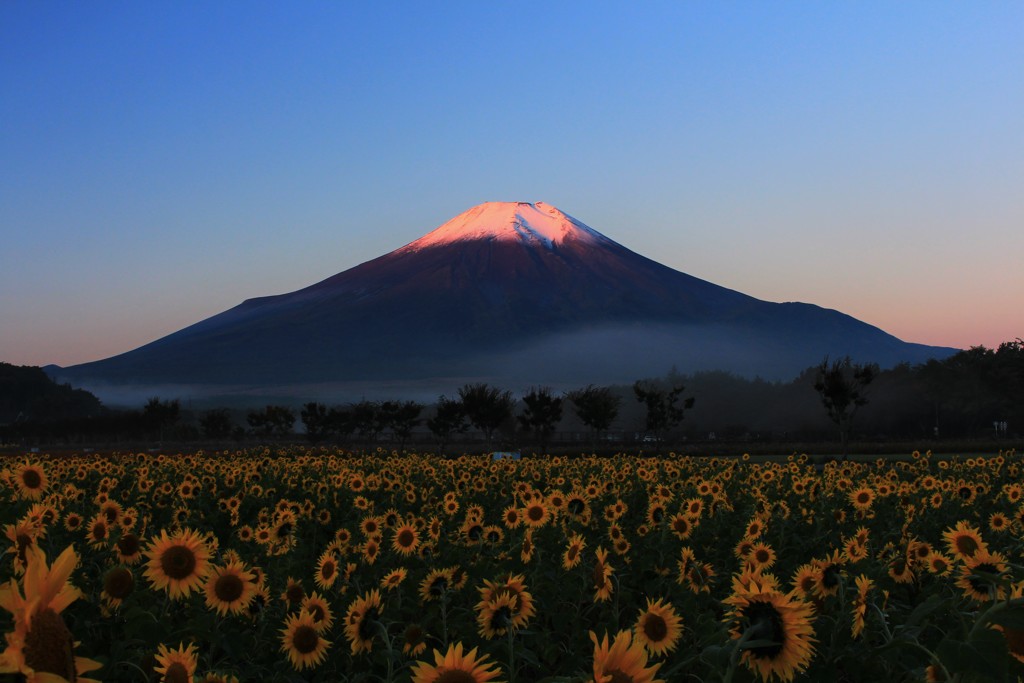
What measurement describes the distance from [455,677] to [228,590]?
314 centimetres

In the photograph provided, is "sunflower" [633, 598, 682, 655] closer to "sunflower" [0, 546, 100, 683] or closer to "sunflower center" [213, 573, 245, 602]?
"sunflower center" [213, 573, 245, 602]

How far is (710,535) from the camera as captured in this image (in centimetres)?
952

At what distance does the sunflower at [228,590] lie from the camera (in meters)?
5.08

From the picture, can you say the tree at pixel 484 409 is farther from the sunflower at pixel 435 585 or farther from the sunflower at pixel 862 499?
the sunflower at pixel 435 585

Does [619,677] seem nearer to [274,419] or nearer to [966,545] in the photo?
[966,545]

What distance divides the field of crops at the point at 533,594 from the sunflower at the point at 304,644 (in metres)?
0.01

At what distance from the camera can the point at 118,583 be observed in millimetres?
5023

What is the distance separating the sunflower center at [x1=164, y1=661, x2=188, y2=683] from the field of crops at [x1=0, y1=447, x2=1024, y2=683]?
1 centimetres

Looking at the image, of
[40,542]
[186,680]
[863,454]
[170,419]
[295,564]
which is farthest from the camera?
[170,419]

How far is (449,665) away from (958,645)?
1.28m

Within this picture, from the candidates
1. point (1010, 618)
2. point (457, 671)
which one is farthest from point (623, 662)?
point (1010, 618)

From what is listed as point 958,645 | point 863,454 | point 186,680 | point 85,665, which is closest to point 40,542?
point 186,680

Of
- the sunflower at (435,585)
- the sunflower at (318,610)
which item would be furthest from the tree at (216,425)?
the sunflower at (318,610)

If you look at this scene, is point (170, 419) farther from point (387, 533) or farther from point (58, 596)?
point (58, 596)
